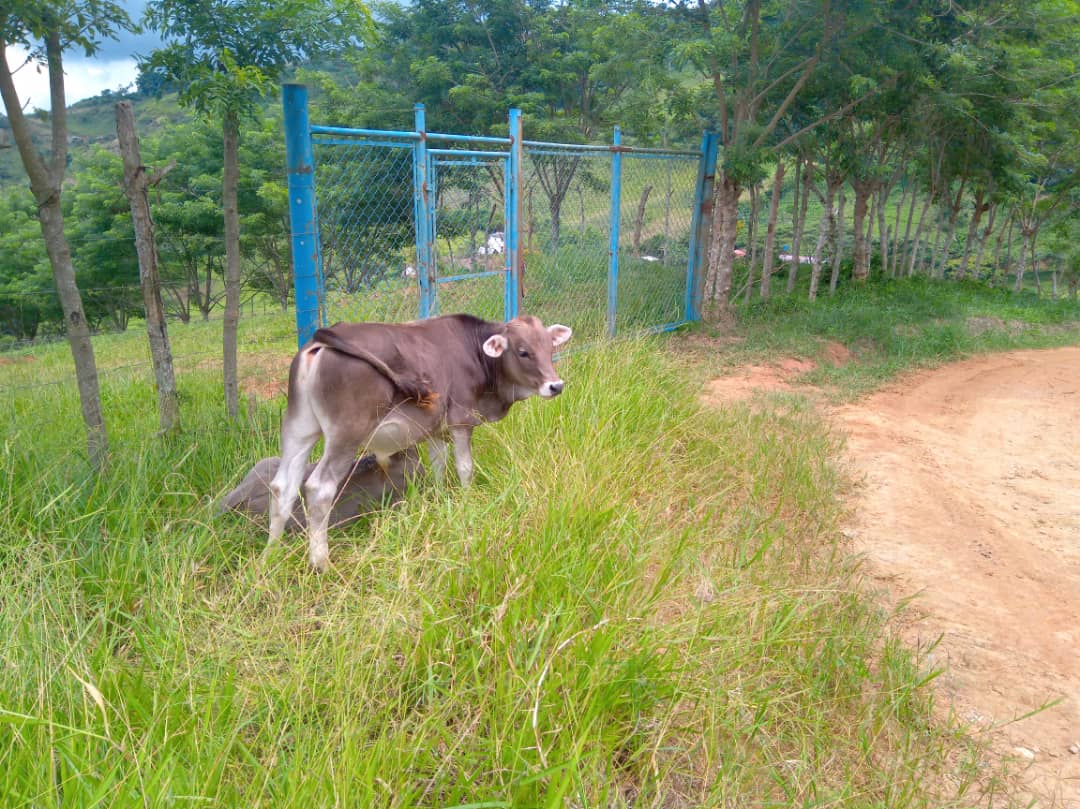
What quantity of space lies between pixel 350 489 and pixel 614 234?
5354mm

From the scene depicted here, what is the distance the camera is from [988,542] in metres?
5.16

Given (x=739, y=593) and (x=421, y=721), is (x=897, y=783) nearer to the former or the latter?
(x=739, y=593)

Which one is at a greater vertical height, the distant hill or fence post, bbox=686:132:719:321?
the distant hill

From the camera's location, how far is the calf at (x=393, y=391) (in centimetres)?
378

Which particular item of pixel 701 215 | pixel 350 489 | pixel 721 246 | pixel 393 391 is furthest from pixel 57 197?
pixel 721 246

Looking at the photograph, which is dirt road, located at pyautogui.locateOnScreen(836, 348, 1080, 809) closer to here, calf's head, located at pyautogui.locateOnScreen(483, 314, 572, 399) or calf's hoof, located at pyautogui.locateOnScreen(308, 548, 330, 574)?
calf's head, located at pyautogui.locateOnScreen(483, 314, 572, 399)

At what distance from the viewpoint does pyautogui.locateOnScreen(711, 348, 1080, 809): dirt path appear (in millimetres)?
3527

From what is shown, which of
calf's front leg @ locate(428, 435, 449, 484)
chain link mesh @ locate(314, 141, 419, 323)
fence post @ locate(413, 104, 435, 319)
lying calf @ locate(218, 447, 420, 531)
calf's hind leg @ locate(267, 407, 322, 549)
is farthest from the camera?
fence post @ locate(413, 104, 435, 319)

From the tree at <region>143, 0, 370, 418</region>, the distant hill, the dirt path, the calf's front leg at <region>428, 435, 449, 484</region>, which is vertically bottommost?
the dirt path

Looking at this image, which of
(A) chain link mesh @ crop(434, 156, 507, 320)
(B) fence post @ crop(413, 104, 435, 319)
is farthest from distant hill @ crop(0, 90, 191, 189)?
(B) fence post @ crop(413, 104, 435, 319)

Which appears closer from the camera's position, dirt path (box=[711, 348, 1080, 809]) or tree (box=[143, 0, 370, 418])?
dirt path (box=[711, 348, 1080, 809])

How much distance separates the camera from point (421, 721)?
101 inches

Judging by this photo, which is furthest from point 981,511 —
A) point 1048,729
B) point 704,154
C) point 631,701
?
point 704,154

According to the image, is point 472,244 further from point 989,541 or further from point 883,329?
point 883,329
